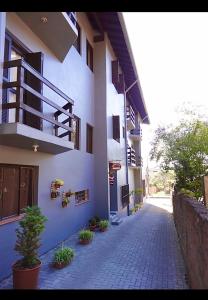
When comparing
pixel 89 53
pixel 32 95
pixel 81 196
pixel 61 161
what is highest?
pixel 89 53

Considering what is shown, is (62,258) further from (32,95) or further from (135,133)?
(135,133)

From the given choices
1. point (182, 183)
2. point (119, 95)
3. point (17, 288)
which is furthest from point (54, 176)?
point (119, 95)

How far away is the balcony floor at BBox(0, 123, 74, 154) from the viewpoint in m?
6.30

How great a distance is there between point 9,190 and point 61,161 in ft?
11.1

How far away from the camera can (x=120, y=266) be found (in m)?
8.02

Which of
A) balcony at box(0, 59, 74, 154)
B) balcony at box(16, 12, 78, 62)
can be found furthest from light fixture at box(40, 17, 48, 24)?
balcony at box(0, 59, 74, 154)

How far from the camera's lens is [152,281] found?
271 inches

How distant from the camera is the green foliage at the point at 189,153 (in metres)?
13.3

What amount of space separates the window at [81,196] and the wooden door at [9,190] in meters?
4.90

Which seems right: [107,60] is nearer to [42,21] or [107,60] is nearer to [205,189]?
[42,21]

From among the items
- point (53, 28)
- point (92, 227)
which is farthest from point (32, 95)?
point (92, 227)

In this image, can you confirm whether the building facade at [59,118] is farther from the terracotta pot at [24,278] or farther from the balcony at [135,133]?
the balcony at [135,133]
